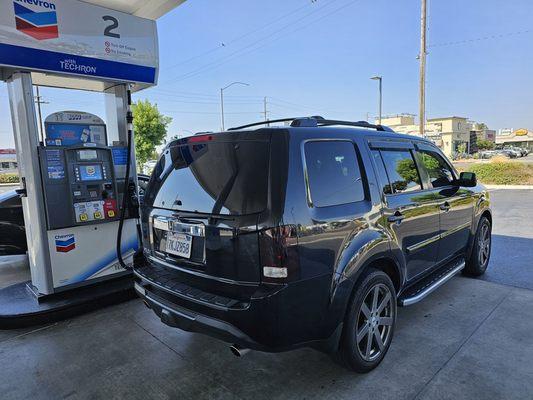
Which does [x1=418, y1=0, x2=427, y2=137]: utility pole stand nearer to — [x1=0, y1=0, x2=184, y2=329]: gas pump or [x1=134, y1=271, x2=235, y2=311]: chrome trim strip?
[x1=0, y1=0, x2=184, y2=329]: gas pump

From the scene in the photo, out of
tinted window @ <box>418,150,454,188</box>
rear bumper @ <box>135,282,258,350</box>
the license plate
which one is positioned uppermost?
tinted window @ <box>418,150,454,188</box>

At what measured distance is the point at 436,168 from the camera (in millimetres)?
4062

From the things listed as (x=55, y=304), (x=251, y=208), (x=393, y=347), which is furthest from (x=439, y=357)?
(x=55, y=304)

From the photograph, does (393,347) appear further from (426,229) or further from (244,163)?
(244,163)

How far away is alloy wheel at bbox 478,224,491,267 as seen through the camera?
4.81 meters

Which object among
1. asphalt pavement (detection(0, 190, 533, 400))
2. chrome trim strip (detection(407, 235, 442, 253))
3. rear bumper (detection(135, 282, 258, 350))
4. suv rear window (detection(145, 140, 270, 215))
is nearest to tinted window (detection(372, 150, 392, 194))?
chrome trim strip (detection(407, 235, 442, 253))

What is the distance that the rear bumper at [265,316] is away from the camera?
2158 millimetres

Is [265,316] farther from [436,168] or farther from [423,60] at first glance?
[423,60]

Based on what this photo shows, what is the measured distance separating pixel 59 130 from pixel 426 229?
4.06 meters

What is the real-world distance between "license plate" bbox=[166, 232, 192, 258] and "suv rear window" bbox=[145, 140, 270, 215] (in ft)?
0.66

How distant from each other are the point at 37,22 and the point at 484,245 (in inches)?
232

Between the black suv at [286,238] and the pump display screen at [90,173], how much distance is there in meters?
1.49

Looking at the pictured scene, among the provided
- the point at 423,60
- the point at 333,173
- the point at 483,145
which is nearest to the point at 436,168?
the point at 333,173

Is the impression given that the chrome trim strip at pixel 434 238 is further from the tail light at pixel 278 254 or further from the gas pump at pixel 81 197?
the gas pump at pixel 81 197
